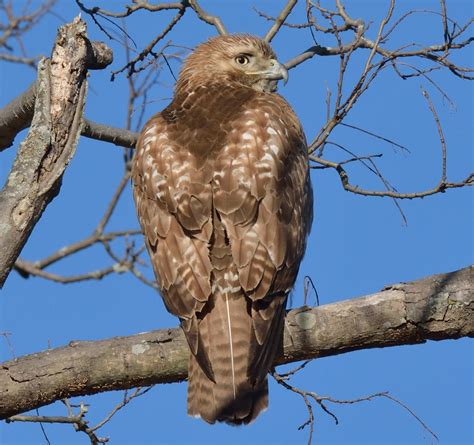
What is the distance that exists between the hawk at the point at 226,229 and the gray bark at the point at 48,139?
2.28ft

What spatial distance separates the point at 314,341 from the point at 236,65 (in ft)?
10.0

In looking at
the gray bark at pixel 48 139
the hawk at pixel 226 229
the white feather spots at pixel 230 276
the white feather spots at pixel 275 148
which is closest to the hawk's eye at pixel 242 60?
the hawk at pixel 226 229

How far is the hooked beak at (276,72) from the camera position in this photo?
7238mm

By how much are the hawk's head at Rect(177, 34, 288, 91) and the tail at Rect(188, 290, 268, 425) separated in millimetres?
2588

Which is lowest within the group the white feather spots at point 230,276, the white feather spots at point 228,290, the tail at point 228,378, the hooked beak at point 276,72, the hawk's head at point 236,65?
the tail at point 228,378

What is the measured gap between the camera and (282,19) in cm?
711

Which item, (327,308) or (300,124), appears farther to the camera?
(300,124)

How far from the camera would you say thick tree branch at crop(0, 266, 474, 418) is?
5105 millimetres

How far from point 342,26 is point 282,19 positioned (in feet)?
1.53

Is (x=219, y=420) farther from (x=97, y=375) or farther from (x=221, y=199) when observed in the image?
(x=221, y=199)

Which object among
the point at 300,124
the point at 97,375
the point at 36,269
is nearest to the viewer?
the point at 97,375

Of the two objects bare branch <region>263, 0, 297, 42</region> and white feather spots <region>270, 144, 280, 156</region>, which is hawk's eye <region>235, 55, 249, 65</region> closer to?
bare branch <region>263, 0, 297, 42</region>

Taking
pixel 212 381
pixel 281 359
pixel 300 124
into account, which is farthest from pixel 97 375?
pixel 300 124

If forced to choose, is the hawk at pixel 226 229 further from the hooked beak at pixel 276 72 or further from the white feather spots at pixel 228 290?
the hooked beak at pixel 276 72
